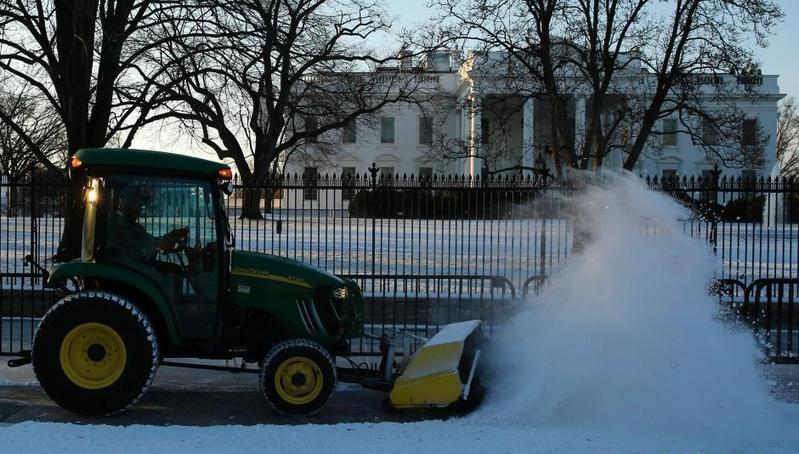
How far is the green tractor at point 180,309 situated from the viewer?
299 inches

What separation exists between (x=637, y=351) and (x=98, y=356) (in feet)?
15.8

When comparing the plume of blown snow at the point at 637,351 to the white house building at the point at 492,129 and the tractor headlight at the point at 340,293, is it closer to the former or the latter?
the tractor headlight at the point at 340,293

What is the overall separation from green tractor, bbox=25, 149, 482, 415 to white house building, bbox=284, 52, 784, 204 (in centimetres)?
834

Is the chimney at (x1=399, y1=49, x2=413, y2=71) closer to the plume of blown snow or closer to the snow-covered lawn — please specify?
the plume of blown snow

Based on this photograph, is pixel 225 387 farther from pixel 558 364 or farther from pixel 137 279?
pixel 558 364

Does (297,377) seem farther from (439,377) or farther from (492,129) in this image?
(492,129)

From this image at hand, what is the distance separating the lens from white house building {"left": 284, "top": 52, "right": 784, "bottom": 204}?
21898 millimetres

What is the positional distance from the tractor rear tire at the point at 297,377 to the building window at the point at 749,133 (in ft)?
52.2

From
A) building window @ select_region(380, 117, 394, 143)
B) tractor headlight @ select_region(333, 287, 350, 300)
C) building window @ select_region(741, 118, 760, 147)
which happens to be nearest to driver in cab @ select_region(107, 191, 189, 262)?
tractor headlight @ select_region(333, 287, 350, 300)

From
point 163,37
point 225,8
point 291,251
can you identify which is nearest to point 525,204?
point 225,8

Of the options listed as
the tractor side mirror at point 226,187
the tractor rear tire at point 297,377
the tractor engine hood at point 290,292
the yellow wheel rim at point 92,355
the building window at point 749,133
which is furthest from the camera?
the building window at point 749,133

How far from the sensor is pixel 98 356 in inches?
301

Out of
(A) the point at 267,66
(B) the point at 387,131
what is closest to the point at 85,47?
(A) the point at 267,66

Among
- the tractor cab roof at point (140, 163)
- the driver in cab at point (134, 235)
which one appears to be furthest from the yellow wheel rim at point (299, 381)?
the tractor cab roof at point (140, 163)
